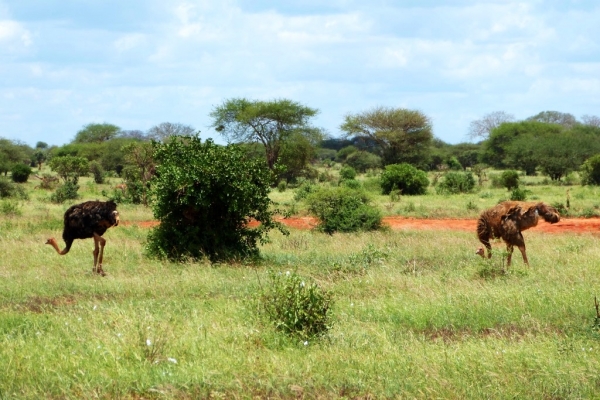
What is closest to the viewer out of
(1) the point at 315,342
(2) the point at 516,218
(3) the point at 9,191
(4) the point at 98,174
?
(1) the point at 315,342

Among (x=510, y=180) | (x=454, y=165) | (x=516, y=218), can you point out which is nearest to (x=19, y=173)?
(x=510, y=180)

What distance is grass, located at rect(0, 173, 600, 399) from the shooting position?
18.9ft

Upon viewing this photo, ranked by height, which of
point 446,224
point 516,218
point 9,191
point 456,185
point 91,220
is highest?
point 516,218

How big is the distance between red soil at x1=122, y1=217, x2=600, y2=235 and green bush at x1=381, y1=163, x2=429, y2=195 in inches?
375

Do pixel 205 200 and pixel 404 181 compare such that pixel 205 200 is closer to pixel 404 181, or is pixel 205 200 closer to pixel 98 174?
Result: pixel 404 181

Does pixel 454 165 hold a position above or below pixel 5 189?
above

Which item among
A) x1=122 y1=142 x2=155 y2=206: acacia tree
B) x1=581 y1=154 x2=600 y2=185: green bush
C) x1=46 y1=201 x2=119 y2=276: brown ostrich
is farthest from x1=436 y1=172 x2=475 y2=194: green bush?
x1=46 y1=201 x2=119 y2=276: brown ostrich

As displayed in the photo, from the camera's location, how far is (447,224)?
21.4 m

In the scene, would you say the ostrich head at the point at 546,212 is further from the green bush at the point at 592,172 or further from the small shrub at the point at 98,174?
the small shrub at the point at 98,174

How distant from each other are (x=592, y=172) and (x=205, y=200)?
25784 millimetres

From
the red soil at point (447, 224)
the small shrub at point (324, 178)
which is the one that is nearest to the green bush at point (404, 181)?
the red soil at point (447, 224)

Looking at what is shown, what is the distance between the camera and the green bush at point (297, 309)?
7.29 m

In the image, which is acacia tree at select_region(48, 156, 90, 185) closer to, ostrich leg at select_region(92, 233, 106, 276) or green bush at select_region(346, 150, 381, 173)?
green bush at select_region(346, 150, 381, 173)

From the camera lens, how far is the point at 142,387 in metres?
5.70
